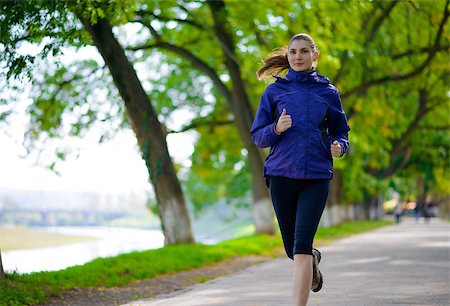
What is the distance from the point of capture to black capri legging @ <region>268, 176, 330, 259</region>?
623 centimetres

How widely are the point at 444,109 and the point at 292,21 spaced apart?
16542mm

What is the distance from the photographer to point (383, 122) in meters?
33.5

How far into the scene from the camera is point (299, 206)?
6.31 metres

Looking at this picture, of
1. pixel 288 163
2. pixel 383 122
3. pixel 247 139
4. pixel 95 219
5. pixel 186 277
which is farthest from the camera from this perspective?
pixel 95 219

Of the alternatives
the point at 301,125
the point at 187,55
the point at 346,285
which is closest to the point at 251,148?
the point at 187,55

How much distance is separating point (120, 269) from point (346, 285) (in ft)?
12.9

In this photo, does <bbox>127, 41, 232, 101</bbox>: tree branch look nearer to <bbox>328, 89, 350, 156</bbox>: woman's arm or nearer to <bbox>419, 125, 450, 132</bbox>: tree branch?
<bbox>328, 89, 350, 156</bbox>: woman's arm

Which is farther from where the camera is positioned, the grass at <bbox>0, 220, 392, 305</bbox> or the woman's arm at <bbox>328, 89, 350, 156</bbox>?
the grass at <bbox>0, 220, 392, 305</bbox>

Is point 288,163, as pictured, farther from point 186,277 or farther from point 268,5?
point 268,5

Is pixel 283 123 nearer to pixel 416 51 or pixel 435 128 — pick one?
pixel 416 51

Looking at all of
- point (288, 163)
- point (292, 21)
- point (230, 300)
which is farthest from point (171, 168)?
point (288, 163)

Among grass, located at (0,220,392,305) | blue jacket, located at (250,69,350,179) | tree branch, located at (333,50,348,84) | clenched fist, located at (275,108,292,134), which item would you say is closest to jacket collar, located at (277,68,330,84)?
blue jacket, located at (250,69,350,179)

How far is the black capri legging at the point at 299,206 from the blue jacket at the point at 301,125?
9 cm

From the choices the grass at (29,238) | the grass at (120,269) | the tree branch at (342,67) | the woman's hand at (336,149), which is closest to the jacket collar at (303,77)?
the woman's hand at (336,149)
